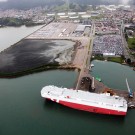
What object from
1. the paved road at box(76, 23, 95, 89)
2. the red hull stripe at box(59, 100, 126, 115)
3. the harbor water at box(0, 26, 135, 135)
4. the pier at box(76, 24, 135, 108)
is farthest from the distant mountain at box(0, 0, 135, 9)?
the red hull stripe at box(59, 100, 126, 115)

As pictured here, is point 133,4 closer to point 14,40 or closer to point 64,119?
point 14,40

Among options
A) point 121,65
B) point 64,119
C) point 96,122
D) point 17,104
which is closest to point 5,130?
point 17,104

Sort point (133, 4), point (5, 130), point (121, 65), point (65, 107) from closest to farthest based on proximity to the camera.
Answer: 1. point (5, 130)
2. point (65, 107)
3. point (121, 65)
4. point (133, 4)

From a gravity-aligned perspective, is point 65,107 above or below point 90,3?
below

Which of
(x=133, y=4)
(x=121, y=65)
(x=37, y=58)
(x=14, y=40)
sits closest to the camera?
(x=121, y=65)

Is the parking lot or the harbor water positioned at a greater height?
the parking lot

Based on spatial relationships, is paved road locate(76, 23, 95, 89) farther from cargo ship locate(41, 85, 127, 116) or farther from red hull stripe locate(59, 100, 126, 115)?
red hull stripe locate(59, 100, 126, 115)

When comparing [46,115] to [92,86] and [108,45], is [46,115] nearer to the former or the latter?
[92,86]
